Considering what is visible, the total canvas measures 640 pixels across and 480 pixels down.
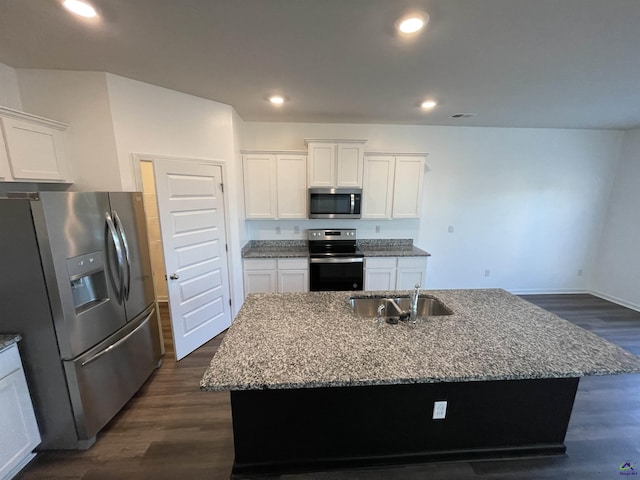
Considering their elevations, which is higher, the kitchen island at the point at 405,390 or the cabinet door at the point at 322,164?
the cabinet door at the point at 322,164

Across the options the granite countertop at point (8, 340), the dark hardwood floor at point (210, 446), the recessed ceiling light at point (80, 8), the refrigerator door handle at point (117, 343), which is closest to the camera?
the recessed ceiling light at point (80, 8)

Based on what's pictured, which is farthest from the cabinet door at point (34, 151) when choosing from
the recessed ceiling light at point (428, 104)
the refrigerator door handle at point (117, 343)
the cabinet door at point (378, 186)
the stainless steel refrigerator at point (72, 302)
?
the recessed ceiling light at point (428, 104)

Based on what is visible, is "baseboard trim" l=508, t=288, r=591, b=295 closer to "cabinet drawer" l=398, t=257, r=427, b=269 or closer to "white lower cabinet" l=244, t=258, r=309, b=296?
"cabinet drawer" l=398, t=257, r=427, b=269

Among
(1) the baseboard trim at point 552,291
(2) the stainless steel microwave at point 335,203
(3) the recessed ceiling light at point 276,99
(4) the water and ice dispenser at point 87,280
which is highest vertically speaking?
(3) the recessed ceiling light at point 276,99

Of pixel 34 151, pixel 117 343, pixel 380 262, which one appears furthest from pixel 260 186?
pixel 117 343

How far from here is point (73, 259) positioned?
1.59m

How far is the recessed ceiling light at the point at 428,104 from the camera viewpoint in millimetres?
2767

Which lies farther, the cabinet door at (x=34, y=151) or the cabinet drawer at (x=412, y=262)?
the cabinet drawer at (x=412, y=262)

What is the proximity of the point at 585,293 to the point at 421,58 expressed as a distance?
5144 millimetres

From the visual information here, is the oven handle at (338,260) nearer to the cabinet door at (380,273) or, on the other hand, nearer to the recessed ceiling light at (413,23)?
the cabinet door at (380,273)

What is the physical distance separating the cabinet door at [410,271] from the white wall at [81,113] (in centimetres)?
334

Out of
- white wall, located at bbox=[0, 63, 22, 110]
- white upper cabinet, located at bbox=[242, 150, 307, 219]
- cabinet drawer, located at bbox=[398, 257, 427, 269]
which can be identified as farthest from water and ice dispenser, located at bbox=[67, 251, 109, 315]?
cabinet drawer, located at bbox=[398, 257, 427, 269]

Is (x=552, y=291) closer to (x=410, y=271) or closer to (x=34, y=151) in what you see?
(x=410, y=271)

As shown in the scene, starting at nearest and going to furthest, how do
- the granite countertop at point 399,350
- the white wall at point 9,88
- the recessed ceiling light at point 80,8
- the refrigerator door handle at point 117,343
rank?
the granite countertop at point 399,350 → the recessed ceiling light at point 80,8 → the refrigerator door handle at point 117,343 → the white wall at point 9,88
